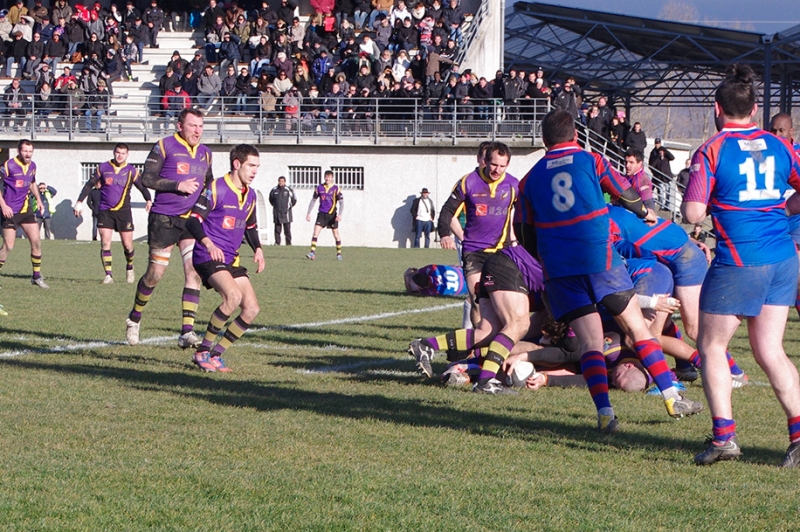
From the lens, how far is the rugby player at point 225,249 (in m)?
8.59

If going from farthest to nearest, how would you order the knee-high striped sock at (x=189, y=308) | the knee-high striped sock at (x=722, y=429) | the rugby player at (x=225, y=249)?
the knee-high striped sock at (x=189, y=308) < the rugby player at (x=225, y=249) < the knee-high striped sock at (x=722, y=429)

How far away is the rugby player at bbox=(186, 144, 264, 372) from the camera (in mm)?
8586

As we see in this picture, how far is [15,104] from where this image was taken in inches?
1350

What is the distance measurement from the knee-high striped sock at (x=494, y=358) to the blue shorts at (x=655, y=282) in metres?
1.03

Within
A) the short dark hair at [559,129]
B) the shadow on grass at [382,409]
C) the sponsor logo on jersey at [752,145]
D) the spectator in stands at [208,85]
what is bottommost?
the shadow on grass at [382,409]

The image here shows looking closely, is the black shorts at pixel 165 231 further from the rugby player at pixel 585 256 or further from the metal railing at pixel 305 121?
the metal railing at pixel 305 121

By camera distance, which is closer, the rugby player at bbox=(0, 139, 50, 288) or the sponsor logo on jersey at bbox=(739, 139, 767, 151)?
the sponsor logo on jersey at bbox=(739, 139, 767, 151)

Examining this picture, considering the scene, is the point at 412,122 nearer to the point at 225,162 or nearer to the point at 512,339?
the point at 225,162

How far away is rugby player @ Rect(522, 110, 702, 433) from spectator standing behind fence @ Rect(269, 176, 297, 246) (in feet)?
86.5

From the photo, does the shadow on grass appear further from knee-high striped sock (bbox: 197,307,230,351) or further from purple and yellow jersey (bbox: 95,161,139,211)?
purple and yellow jersey (bbox: 95,161,139,211)

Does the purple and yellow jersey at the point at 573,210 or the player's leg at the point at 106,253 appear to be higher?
the purple and yellow jersey at the point at 573,210

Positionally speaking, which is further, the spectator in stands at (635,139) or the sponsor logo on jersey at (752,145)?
the spectator in stands at (635,139)

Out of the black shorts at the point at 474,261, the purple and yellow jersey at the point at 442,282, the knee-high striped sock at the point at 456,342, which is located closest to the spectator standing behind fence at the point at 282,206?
the purple and yellow jersey at the point at 442,282

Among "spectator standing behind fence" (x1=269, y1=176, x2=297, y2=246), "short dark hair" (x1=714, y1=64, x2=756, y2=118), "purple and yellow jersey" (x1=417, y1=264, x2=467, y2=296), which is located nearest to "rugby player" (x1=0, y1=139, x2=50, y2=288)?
"purple and yellow jersey" (x1=417, y1=264, x2=467, y2=296)
